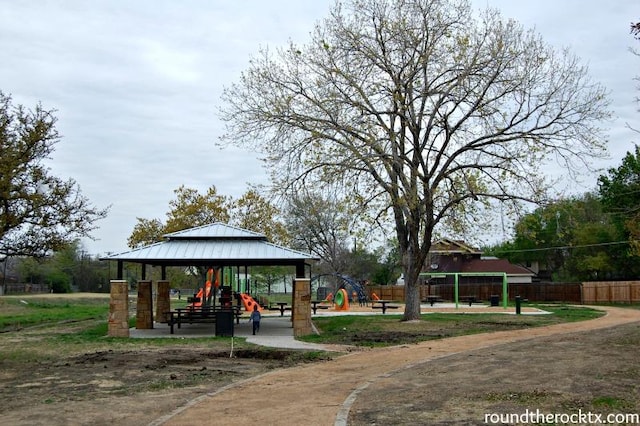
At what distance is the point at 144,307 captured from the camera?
83.5 ft

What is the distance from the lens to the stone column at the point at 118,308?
2117 cm

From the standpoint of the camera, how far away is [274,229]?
4881 centimetres

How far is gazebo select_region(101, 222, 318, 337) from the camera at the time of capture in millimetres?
21297

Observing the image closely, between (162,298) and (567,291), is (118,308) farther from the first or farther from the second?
(567,291)

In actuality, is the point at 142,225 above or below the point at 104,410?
above

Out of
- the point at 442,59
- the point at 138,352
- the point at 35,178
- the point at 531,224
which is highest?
the point at 442,59

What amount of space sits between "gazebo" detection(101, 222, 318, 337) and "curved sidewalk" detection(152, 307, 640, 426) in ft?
16.8

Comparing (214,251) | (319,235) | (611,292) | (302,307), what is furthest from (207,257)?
(319,235)

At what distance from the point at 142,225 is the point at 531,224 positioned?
105ft

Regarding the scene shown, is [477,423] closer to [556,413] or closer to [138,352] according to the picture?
[556,413]

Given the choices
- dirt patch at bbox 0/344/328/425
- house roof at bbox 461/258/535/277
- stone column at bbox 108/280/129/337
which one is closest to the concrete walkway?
stone column at bbox 108/280/129/337

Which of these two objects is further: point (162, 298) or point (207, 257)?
point (162, 298)

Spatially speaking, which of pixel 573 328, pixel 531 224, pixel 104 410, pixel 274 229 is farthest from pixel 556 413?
pixel 274 229

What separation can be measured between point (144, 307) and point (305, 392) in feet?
52.2
